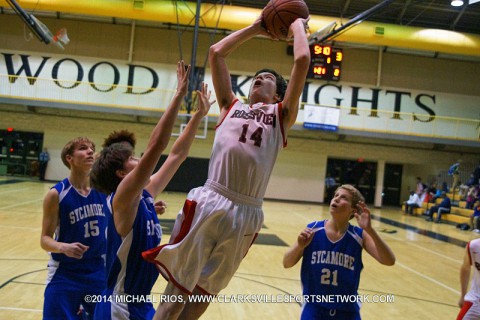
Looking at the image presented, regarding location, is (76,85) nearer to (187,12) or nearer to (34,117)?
(34,117)

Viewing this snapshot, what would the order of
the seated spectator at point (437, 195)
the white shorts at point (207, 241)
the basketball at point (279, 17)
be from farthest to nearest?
1. the seated spectator at point (437, 195)
2. the basketball at point (279, 17)
3. the white shorts at point (207, 241)

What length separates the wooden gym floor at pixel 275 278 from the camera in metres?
5.21

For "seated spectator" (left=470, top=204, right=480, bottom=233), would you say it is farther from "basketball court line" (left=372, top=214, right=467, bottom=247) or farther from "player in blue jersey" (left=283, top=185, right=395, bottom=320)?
"player in blue jersey" (left=283, top=185, right=395, bottom=320)

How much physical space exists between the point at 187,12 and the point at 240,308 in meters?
16.8

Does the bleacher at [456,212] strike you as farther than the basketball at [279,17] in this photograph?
Yes

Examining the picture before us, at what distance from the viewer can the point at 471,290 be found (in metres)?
3.53

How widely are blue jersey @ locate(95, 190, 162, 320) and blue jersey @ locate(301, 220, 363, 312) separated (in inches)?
51.6

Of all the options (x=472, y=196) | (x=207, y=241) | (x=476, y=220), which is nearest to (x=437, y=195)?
(x=472, y=196)

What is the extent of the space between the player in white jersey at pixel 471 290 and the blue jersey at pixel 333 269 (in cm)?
92

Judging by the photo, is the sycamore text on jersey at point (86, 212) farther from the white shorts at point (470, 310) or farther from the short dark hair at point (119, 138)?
the white shorts at point (470, 310)

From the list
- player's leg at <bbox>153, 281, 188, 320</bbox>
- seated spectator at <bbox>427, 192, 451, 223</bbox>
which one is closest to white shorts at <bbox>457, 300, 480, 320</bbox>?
player's leg at <bbox>153, 281, 188, 320</bbox>

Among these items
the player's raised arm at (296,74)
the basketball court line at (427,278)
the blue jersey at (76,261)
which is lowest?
the basketball court line at (427,278)

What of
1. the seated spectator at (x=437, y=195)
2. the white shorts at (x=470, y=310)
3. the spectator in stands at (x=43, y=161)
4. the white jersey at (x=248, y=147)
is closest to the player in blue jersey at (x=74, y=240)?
the white jersey at (x=248, y=147)

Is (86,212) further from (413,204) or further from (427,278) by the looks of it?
(413,204)
